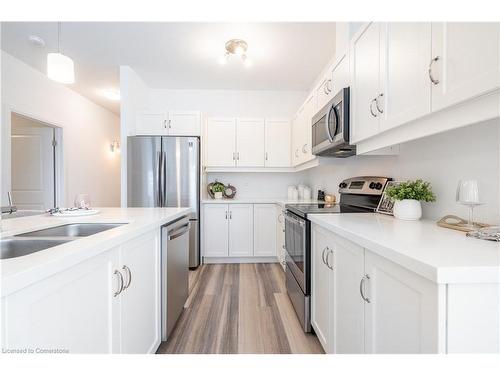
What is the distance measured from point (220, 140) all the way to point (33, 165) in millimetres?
3014

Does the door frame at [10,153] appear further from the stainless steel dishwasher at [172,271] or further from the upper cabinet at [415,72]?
the upper cabinet at [415,72]

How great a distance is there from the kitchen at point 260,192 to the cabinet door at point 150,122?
2 centimetres


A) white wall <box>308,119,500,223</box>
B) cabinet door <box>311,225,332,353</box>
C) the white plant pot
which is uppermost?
white wall <box>308,119,500,223</box>

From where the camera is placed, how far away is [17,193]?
3.78 metres

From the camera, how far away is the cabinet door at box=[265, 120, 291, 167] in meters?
3.68

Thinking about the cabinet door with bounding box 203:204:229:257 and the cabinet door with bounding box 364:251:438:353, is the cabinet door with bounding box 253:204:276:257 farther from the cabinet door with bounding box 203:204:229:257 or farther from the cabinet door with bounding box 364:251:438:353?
the cabinet door with bounding box 364:251:438:353

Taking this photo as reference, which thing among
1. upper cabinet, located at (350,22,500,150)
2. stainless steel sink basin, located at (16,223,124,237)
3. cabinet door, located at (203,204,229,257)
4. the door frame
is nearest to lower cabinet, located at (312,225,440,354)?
upper cabinet, located at (350,22,500,150)

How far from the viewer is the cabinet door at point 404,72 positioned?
99 cm

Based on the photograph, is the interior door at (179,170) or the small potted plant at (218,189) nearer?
the interior door at (179,170)

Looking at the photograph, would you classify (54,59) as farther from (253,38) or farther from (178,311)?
(178,311)

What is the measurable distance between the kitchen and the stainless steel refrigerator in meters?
0.02

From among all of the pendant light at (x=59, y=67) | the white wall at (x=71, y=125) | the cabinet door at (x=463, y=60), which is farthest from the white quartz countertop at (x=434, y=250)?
the white wall at (x=71, y=125)
